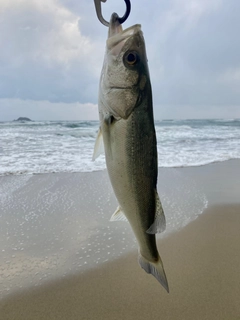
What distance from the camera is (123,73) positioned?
4.71 feet

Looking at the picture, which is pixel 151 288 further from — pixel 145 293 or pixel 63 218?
pixel 63 218

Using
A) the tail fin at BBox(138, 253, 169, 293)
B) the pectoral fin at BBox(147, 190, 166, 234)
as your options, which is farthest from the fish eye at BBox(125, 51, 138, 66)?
the tail fin at BBox(138, 253, 169, 293)

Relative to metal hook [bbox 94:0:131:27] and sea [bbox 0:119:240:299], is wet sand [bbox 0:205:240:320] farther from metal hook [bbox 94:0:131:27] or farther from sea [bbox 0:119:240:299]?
metal hook [bbox 94:0:131:27]

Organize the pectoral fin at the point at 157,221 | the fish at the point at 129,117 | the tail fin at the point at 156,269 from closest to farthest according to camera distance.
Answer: the fish at the point at 129,117 → the pectoral fin at the point at 157,221 → the tail fin at the point at 156,269

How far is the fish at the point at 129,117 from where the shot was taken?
1.40 metres

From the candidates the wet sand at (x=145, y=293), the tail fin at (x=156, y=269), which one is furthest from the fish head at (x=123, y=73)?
the wet sand at (x=145, y=293)

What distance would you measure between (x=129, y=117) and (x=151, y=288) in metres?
2.14

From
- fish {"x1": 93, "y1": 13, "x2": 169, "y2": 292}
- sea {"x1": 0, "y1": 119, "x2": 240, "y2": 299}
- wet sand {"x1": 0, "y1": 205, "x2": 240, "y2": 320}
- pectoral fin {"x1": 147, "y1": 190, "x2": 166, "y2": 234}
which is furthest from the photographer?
sea {"x1": 0, "y1": 119, "x2": 240, "y2": 299}

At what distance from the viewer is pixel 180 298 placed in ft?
9.18

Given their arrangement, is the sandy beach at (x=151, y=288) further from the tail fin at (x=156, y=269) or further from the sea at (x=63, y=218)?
the tail fin at (x=156, y=269)

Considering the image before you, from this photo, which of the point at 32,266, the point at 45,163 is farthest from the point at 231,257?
the point at 45,163

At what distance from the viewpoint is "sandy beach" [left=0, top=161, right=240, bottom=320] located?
264 cm

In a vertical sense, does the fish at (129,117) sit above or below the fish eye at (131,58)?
below

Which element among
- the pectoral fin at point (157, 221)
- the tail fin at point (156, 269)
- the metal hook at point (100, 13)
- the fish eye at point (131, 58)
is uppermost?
the metal hook at point (100, 13)
